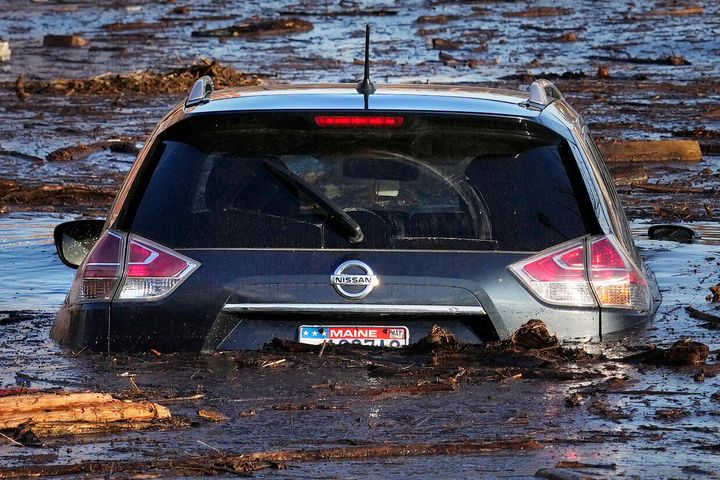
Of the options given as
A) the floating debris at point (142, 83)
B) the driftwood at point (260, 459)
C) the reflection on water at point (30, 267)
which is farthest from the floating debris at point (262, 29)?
the driftwood at point (260, 459)

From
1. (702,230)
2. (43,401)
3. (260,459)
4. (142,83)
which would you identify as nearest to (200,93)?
(43,401)

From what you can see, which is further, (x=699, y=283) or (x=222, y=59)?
(x=222, y=59)

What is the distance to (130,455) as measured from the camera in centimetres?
532

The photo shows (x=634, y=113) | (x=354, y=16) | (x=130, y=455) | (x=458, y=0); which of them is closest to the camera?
(x=130, y=455)

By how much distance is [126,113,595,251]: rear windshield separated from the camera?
6184 mm

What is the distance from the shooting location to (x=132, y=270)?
6.27 meters

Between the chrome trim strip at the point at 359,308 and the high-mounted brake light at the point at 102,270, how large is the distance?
19.7 inches

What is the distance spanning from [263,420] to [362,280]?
2.17 feet

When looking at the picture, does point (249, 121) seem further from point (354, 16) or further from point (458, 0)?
point (458, 0)

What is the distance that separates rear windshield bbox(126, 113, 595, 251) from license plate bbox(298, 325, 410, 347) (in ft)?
0.97

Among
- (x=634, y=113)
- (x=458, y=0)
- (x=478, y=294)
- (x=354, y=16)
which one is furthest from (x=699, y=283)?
(x=458, y=0)

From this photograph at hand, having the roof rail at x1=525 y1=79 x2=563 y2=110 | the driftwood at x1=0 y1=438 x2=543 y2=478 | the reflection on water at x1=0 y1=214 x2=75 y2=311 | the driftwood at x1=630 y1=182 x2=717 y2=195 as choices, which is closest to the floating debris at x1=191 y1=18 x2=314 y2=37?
the driftwood at x1=630 y1=182 x2=717 y2=195

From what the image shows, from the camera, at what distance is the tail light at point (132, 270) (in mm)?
6219

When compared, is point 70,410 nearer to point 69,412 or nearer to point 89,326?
point 69,412
